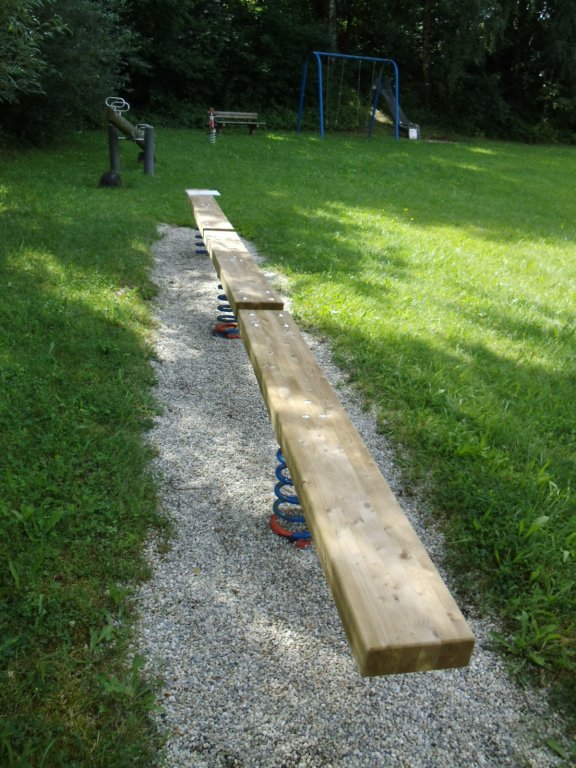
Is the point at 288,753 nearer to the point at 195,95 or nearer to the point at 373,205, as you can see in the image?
the point at 373,205

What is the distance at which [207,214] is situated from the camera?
619 cm

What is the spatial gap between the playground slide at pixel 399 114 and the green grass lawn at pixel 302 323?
13.4 metres

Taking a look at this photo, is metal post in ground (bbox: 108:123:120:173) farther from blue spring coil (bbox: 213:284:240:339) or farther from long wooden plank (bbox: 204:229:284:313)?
blue spring coil (bbox: 213:284:240:339)

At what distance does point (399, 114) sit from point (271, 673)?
23.1m

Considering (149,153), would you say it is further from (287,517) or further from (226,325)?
(287,517)

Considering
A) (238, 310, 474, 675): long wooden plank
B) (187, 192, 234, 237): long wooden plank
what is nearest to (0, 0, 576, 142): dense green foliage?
(187, 192, 234, 237): long wooden plank

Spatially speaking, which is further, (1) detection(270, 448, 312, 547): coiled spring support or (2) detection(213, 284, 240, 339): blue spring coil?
(2) detection(213, 284, 240, 339): blue spring coil

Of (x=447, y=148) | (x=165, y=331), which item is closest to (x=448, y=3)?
(x=447, y=148)

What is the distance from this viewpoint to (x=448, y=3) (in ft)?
71.5

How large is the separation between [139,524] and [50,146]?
40.2ft

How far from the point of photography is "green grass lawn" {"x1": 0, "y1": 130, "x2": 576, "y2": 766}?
7.11 feet

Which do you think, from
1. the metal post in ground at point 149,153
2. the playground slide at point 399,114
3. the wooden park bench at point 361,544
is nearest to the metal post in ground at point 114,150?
the metal post in ground at point 149,153

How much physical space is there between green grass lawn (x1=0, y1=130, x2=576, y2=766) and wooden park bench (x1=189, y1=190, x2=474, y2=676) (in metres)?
0.75

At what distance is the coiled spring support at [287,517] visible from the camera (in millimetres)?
2779
